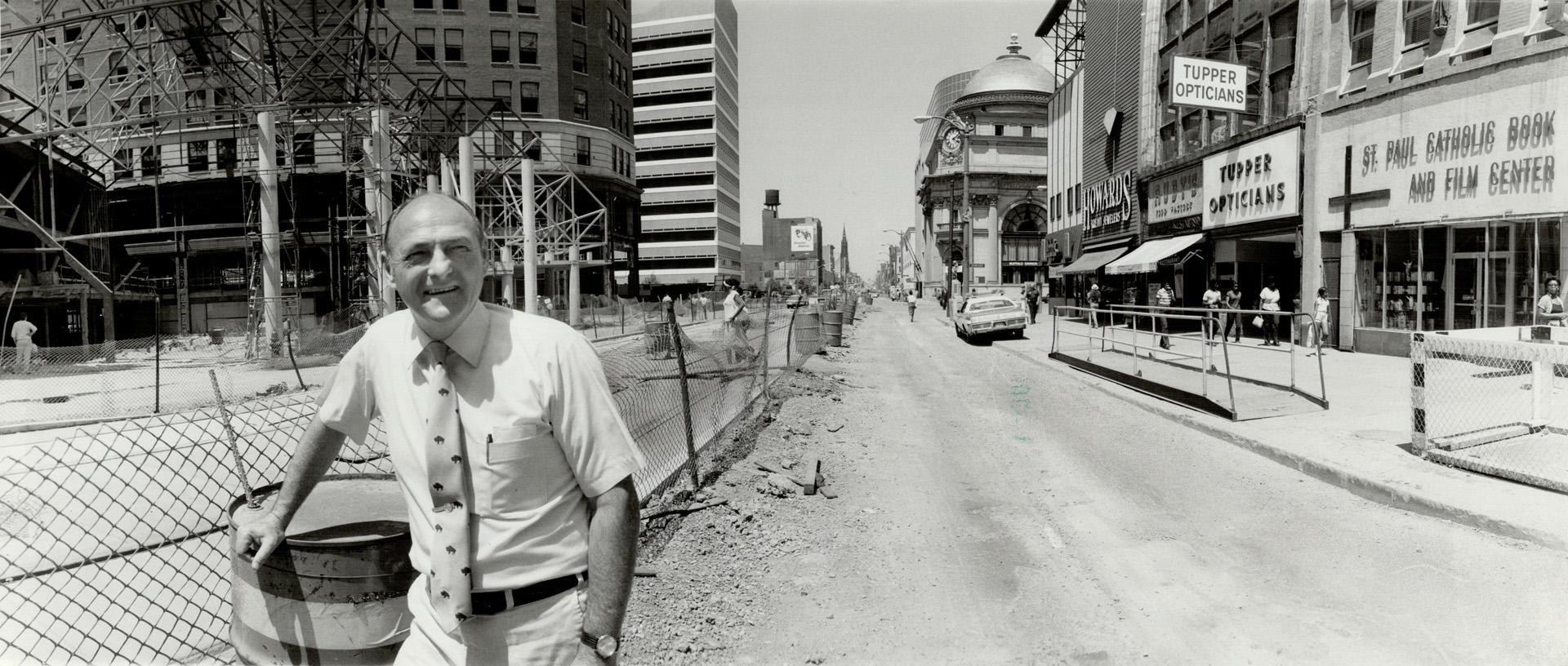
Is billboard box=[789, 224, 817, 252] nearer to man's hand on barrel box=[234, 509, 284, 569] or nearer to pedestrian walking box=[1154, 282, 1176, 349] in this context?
pedestrian walking box=[1154, 282, 1176, 349]

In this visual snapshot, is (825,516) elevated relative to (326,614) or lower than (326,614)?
lower

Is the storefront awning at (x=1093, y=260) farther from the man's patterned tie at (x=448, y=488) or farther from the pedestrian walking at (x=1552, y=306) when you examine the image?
the man's patterned tie at (x=448, y=488)

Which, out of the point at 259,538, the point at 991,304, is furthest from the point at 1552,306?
the point at 259,538

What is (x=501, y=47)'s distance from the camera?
5450cm

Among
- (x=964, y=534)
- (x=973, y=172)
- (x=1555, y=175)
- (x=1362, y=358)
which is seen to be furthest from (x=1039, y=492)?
(x=973, y=172)

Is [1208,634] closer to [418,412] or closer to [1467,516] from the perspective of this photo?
[1467,516]

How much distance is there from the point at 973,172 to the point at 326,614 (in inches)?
3498

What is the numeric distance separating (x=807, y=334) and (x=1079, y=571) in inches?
614

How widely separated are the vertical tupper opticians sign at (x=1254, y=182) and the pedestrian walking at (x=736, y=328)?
1447 centimetres

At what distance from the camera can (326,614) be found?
2377 mm

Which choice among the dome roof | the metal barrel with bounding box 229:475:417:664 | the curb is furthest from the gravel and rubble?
the dome roof

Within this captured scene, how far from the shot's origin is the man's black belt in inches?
84.0

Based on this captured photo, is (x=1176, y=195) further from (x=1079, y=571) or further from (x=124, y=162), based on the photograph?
(x=124, y=162)

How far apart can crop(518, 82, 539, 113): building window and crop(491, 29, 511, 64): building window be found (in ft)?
6.18
